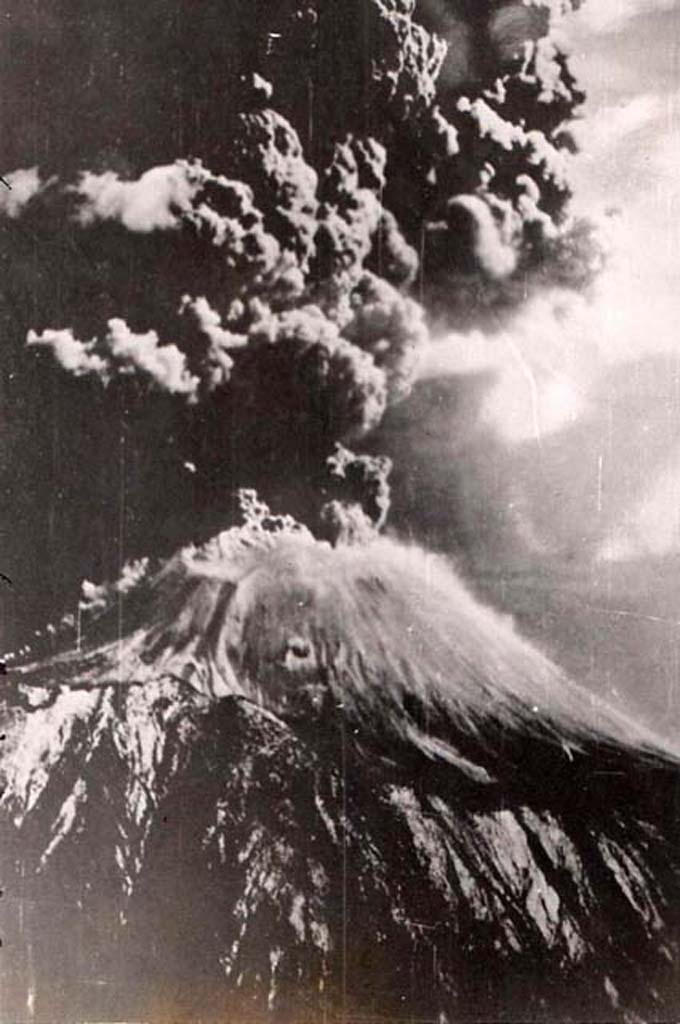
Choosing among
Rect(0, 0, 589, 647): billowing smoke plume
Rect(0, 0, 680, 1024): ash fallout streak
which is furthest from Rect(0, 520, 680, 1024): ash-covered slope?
Rect(0, 0, 589, 647): billowing smoke plume

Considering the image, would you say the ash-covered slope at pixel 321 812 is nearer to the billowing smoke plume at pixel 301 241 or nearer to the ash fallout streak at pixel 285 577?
the ash fallout streak at pixel 285 577

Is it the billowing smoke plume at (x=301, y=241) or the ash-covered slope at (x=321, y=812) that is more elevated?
the billowing smoke plume at (x=301, y=241)

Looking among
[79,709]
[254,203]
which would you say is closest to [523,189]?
[254,203]

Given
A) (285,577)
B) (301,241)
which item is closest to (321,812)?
(285,577)

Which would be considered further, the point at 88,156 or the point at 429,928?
the point at 88,156

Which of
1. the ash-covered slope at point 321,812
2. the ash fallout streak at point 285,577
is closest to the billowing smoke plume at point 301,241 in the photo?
the ash fallout streak at point 285,577

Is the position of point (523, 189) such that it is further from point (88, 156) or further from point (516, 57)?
point (88, 156)
